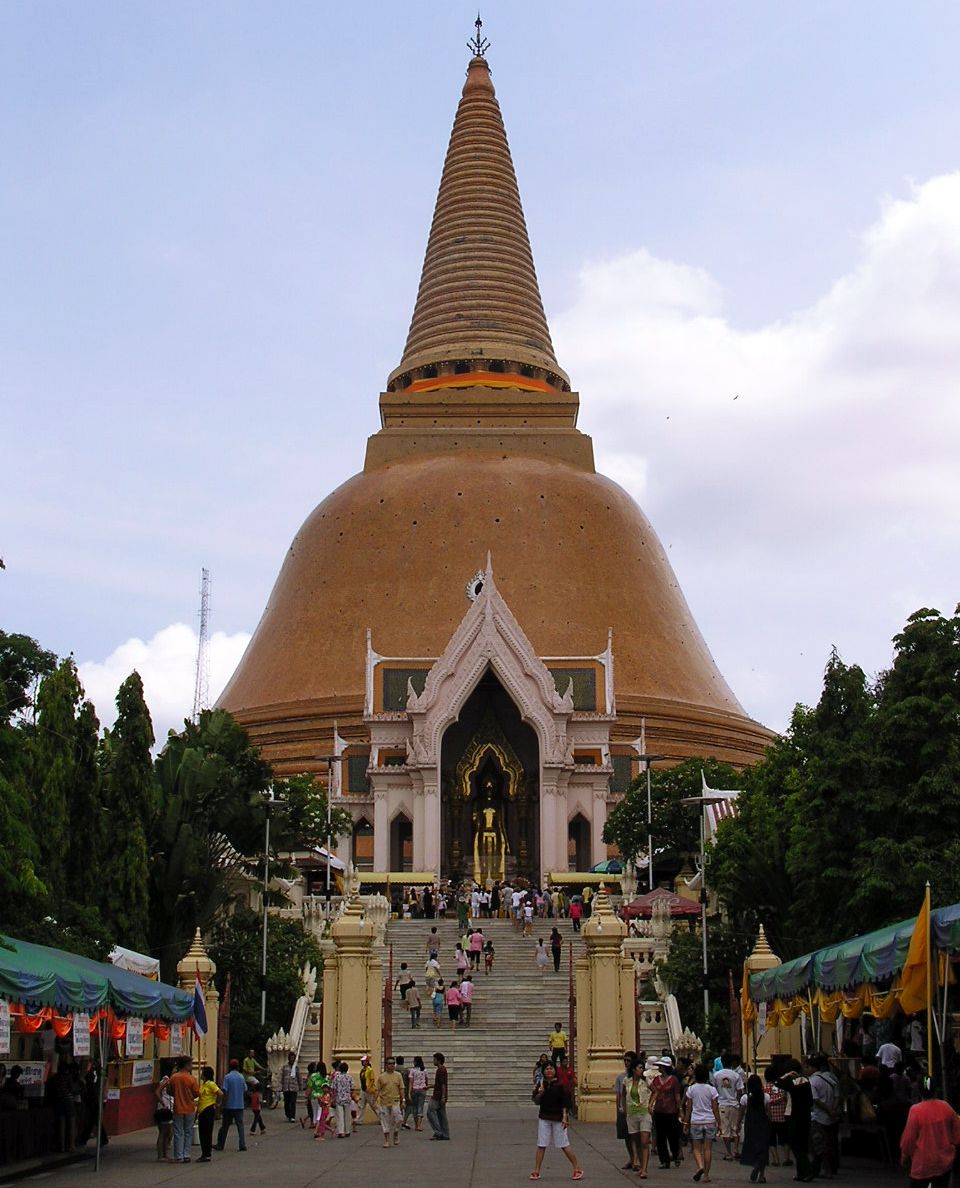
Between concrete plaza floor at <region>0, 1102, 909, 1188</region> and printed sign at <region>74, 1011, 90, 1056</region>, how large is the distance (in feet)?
3.94

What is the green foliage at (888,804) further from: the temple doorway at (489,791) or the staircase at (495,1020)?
the temple doorway at (489,791)

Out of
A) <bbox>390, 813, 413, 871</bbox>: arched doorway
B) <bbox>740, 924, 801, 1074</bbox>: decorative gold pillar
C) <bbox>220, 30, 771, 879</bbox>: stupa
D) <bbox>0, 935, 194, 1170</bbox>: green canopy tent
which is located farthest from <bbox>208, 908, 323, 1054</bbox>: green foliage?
<bbox>390, 813, 413, 871</bbox>: arched doorway

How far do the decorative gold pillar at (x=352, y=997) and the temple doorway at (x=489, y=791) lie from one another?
22711mm

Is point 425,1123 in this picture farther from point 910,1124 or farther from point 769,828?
point 910,1124

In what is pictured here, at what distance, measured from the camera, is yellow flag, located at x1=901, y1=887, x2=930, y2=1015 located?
13484 millimetres

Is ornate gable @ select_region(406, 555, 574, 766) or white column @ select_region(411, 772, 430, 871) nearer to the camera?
white column @ select_region(411, 772, 430, 871)

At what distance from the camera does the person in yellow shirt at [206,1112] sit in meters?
19.0

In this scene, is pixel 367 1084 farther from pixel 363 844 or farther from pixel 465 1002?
pixel 363 844

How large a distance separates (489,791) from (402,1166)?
31.5 metres

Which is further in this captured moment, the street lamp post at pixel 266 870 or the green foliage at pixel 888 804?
the street lamp post at pixel 266 870

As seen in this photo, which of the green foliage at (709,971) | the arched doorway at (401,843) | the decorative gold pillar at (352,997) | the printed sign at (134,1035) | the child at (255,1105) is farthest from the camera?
the arched doorway at (401,843)

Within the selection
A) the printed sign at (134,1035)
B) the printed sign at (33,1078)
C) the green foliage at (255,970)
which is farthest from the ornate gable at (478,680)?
the printed sign at (33,1078)

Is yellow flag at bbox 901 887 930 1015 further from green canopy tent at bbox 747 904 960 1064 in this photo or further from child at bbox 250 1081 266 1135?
child at bbox 250 1081 266 1135

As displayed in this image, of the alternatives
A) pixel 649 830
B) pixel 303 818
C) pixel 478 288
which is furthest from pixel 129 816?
pixel 478 288
